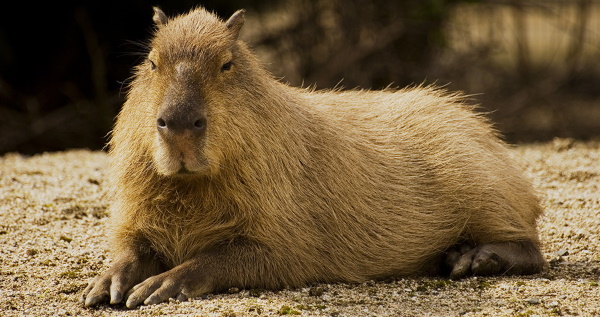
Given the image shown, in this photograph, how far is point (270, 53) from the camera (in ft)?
30.5

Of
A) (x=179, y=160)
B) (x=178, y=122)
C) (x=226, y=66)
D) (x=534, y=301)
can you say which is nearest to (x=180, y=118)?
(x=178, y=122)

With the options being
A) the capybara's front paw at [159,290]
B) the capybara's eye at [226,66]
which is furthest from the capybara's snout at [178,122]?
the capybara's front paw at [159,290]

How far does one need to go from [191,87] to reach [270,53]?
585 centimetres

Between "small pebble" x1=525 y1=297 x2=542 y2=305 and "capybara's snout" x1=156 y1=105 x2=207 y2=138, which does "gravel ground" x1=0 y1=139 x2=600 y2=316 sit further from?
"capybara's snout" x1=156 y1=105 x2=207 y2=138

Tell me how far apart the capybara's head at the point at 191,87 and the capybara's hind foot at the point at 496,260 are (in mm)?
1411

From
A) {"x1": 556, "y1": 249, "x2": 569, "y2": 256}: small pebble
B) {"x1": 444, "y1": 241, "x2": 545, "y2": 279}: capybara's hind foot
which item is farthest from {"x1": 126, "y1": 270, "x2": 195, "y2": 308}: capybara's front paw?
{"x1": 556, "y1": 249, "x2": 569, "y2": 256}: small pebble

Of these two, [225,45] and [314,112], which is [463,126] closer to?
[314,112]

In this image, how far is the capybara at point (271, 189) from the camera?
11.8ft

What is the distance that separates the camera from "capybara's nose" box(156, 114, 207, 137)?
3.34m

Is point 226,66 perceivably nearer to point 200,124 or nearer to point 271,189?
point 200,124

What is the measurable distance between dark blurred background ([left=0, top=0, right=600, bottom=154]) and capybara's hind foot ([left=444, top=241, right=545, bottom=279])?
177 inches

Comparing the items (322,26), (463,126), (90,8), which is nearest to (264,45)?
(322,26)

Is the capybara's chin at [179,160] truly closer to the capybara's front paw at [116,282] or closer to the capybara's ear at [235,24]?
the capybara's front paw at [116,282]

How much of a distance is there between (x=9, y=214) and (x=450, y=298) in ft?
8.38
